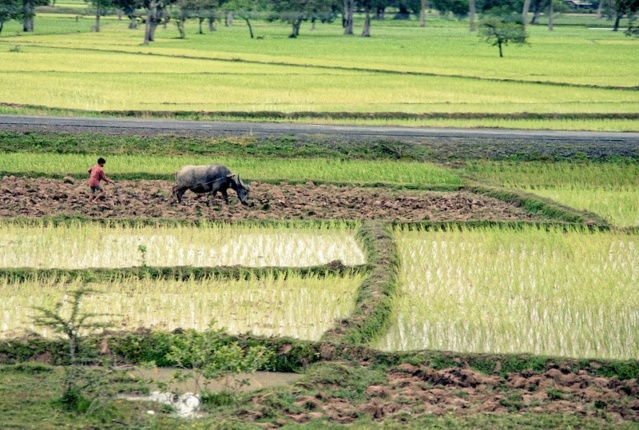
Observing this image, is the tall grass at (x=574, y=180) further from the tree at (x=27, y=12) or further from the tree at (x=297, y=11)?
the tree at (x=297, y=11)

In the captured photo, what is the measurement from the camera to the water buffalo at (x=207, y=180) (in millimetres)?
14102

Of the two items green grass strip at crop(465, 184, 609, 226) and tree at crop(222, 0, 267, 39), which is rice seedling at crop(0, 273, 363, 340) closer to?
green grass strip at crop(465, 184, 609, 226)

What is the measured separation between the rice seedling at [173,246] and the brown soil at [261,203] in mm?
715

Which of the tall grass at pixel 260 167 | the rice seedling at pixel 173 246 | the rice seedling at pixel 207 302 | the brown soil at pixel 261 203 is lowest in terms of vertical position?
the tall grass at pixel 260 167

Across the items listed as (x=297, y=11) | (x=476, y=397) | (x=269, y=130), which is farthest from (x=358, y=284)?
(x=297, y=11)

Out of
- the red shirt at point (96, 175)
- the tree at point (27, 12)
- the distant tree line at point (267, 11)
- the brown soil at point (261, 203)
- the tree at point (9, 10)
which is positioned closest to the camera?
the brown soil at point (261, 203)

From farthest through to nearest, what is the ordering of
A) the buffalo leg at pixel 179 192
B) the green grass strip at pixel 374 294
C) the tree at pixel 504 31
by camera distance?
the tree at pixel 504 31, the buffalo leg at pixel 179 192, the green grass strip at pixel 374 294

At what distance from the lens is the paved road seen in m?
21.9

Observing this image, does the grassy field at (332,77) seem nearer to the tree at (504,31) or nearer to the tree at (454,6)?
the tree at (504,31)

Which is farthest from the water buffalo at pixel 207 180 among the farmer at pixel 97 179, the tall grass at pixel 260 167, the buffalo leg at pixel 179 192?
the tall grass at pixel 260 167

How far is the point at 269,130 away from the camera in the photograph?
22531mm

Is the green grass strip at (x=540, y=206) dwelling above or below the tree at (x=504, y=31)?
below

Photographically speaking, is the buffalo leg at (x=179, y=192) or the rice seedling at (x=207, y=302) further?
the buffalo leg at (x=179, y=192)

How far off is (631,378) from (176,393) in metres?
3.47
